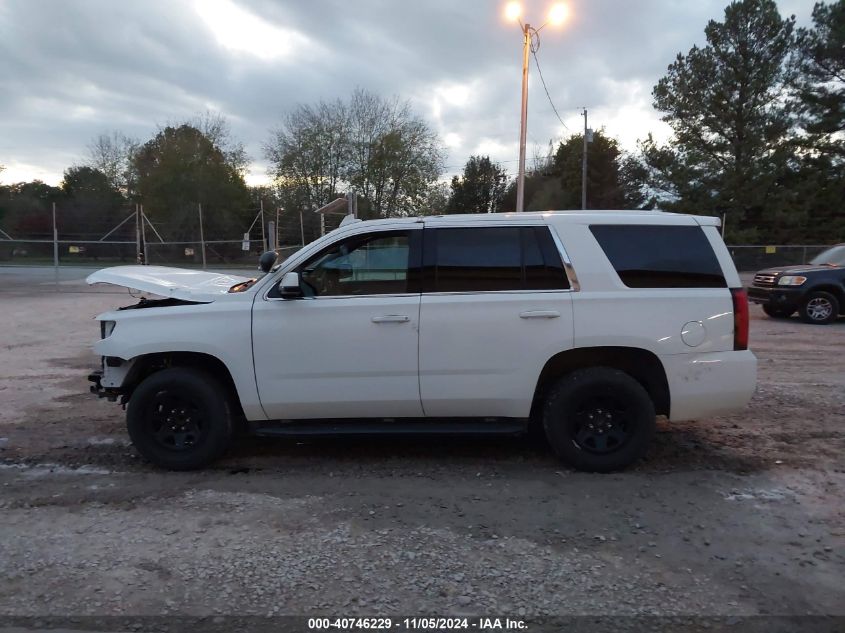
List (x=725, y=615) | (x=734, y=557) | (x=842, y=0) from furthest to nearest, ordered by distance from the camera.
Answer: (x=842, y=0) < (x=734, y=557) < (x=725, y=615)

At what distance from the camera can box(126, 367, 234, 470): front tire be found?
498 centimetres

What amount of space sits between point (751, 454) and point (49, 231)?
36837mm

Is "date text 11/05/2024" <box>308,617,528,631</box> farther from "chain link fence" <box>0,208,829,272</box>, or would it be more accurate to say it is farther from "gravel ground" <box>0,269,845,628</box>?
"chain link fence" <box>0,208,829,272</box>

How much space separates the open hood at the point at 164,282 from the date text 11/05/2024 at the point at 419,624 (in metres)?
2.71

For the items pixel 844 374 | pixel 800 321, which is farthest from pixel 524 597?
pixel 800 321

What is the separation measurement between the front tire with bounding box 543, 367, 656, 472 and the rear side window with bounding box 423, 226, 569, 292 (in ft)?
2.44

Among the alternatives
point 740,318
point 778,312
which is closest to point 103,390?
point 740,318

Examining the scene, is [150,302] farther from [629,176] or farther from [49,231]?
[629,176]

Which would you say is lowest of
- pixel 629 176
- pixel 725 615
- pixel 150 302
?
pixel 725 615

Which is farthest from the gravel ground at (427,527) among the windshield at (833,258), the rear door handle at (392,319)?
the windshield at (833,258)

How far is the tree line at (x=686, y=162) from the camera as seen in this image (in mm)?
33844

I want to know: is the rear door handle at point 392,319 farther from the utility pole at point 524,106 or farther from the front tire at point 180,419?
the utility pole at point 524,106

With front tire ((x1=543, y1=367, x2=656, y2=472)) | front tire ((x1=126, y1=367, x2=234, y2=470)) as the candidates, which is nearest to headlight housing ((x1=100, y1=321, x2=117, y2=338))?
front tire ((x1=126, y1=367, x2=234, y2=470))

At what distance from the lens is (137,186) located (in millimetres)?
49125
